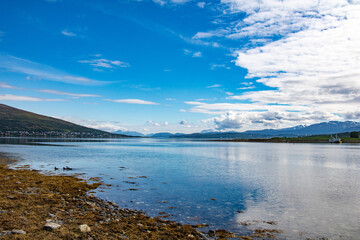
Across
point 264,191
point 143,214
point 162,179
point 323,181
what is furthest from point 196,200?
point 323,181

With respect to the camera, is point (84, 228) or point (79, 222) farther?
point (79, 222)

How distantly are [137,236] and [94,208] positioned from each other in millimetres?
7576

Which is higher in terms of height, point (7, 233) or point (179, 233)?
point (7, 233)

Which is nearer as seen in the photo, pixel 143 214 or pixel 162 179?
pixel 143 214

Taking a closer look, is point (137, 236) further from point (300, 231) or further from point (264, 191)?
point (264, 191)

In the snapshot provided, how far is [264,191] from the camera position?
31375 millimetres

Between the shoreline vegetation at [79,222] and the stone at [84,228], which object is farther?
the stone at [84,228]

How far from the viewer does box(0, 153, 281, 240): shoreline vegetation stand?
14.3 metres

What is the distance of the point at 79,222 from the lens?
54.7 ft

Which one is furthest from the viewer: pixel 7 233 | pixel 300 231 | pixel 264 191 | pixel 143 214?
pixel 264 191

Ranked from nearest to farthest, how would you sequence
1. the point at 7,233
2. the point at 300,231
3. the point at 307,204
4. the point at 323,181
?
the point at 7,233
the point at 300,231
the point at 307,204
the point at 323,181

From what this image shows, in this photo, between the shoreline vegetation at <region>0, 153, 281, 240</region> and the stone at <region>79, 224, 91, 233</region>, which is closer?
the shoreline vegetation at <region>0, 153, 281, 240</region>

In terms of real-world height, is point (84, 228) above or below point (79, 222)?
above

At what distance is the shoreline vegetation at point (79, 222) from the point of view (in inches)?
563
